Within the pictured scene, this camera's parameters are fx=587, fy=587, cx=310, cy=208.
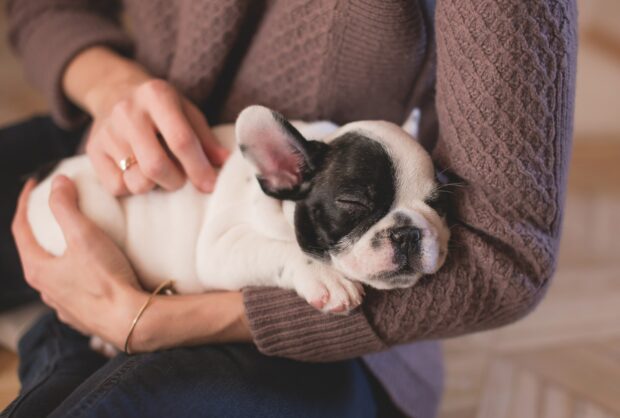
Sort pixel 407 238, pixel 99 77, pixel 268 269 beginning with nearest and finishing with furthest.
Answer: pixel 407 238 → pixel 268 269 → pixel 99 77

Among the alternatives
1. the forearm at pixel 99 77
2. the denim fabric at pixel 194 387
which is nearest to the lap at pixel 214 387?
the denim fabric at pixel 194 387

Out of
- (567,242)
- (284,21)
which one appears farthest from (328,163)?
(567,242)

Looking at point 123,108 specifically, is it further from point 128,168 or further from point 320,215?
point 320,215

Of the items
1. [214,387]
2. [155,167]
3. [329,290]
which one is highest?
[155,167]

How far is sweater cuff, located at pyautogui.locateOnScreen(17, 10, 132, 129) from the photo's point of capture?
1.20 metres

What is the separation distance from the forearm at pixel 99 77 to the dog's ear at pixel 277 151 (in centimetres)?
38

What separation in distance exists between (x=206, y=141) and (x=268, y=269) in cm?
27

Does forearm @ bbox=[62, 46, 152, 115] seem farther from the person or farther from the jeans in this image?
the jeans

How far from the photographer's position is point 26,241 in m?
1.03

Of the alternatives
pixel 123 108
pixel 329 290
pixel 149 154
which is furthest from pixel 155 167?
pixel 329 290

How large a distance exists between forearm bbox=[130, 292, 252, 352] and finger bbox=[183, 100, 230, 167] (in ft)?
0.79

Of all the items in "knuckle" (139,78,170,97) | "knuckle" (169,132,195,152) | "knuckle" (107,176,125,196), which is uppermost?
"knuckle" (139,78,170,97)

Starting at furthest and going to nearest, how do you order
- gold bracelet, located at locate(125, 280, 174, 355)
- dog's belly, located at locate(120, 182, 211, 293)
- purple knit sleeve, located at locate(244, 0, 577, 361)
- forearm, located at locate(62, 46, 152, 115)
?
forearm, located at locate(62, 46, 152, 115)
dog's belly, located at locate(120, 182, 211, 293)
gold bracelet, located at locate(125, 280, 174, 355)
purple knit sleeve, located at locate(244, 0, 577, 361)

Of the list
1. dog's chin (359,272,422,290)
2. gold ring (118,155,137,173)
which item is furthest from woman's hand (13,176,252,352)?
dog's chin (359,272,422,290)
